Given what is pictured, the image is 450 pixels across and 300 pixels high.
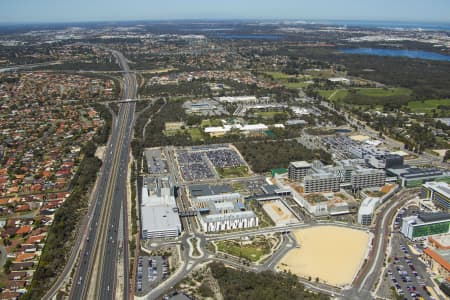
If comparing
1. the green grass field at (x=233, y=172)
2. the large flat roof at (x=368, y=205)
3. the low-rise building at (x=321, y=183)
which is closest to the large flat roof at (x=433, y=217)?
the large flat roof at (x=368, y=205)

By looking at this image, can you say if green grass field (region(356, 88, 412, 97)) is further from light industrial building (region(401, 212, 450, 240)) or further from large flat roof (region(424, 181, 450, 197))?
light industrial building (region(401, 212, 450, 240))

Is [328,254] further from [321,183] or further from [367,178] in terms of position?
[367,178]

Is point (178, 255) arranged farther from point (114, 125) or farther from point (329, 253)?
point (114, 125)

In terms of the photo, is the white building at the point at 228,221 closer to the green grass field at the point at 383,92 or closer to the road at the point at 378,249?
the road at the point at 378,249

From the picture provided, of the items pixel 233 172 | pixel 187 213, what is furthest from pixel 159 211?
pixel 233 172

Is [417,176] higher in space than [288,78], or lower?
lower

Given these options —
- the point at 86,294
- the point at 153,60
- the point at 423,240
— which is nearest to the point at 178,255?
the point at 86,294
